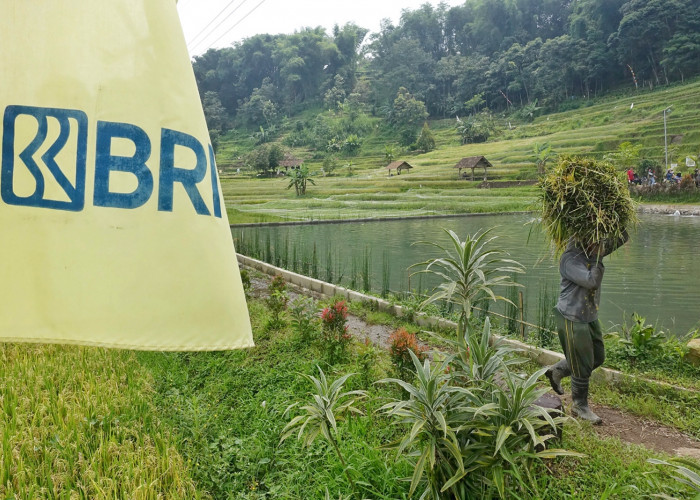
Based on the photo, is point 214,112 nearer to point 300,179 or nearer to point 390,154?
point 390,154

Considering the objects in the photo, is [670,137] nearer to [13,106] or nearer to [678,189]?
[678,189]

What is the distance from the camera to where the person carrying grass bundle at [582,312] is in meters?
2.47

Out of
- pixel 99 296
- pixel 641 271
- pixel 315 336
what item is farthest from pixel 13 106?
pixel 641 271

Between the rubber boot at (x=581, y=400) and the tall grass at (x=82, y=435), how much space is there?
191cm

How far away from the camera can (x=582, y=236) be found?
245 cm

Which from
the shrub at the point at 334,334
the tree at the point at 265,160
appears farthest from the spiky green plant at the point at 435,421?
the tree at the point at 265,160

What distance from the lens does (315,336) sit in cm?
368

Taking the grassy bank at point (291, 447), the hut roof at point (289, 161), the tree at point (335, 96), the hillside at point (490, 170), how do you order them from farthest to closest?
the tree at point (335, 96)
the hut roof at point (289, 161)
the hillside at point (490, 170)
the grassy bank at point (291, 447)

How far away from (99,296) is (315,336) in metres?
3.22

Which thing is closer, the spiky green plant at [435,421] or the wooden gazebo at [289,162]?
the spiky green plant at [435,421]

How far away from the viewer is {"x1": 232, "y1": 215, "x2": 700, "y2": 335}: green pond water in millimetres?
5297

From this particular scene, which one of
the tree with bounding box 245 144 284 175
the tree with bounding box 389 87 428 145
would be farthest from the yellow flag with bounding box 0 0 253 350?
the tree with bounding box 389 87 428 145

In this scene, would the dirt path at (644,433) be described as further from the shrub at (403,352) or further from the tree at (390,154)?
the tree at (390,154)

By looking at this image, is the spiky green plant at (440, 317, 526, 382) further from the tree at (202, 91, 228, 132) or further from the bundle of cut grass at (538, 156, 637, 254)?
the tree at (202, 91, 228, 132)
